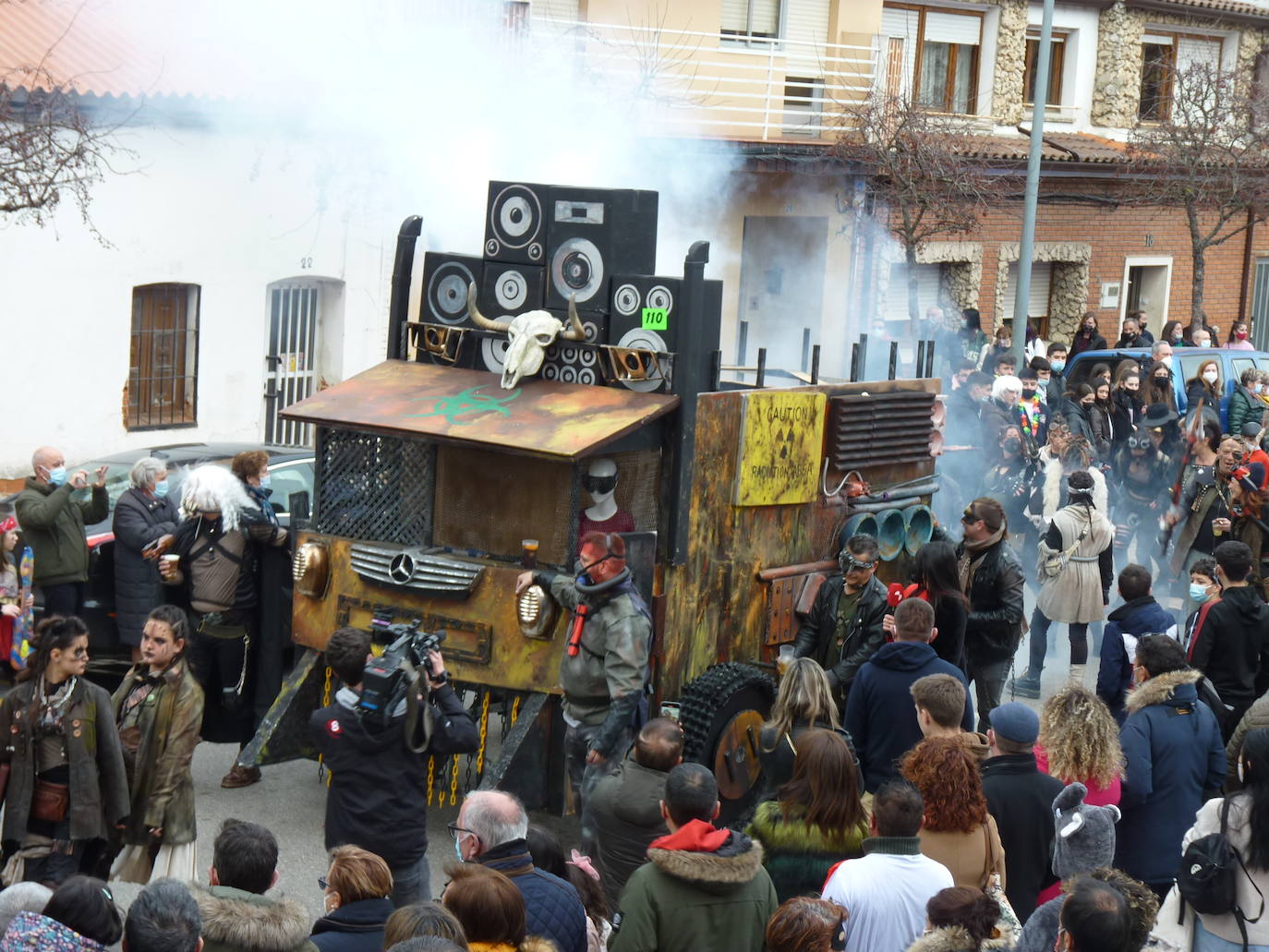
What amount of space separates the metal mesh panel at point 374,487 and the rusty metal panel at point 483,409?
0.22 m

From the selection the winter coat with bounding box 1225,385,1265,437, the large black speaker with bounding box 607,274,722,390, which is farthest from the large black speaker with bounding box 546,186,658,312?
the winter coat with bounding box 1225,385,1265,437

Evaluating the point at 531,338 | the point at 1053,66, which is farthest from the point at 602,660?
the point at 1053,66

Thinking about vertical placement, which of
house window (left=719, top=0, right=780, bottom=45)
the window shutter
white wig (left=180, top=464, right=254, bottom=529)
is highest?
the window shutter

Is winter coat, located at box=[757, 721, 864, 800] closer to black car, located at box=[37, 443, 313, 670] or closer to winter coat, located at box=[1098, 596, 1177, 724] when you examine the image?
winter coat, located at box=[1098, 596, 1177, 724]

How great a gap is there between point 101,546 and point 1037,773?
19.2ft

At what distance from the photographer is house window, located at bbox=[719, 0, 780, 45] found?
22.3 metres

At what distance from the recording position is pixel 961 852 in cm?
553

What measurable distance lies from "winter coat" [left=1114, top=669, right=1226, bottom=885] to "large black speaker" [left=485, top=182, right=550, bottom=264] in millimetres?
3837

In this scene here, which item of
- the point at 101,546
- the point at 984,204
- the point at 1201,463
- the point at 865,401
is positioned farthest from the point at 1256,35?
the point at 101,546

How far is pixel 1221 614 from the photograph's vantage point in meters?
8.20

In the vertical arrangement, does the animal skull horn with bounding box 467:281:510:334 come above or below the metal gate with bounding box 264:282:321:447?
above

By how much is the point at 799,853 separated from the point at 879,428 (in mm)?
4135

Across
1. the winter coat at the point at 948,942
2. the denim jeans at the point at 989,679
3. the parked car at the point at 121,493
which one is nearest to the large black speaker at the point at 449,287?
the parked car at the point at 121,493

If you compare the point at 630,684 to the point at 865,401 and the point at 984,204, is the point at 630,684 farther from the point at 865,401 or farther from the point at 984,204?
the point at 984,204
